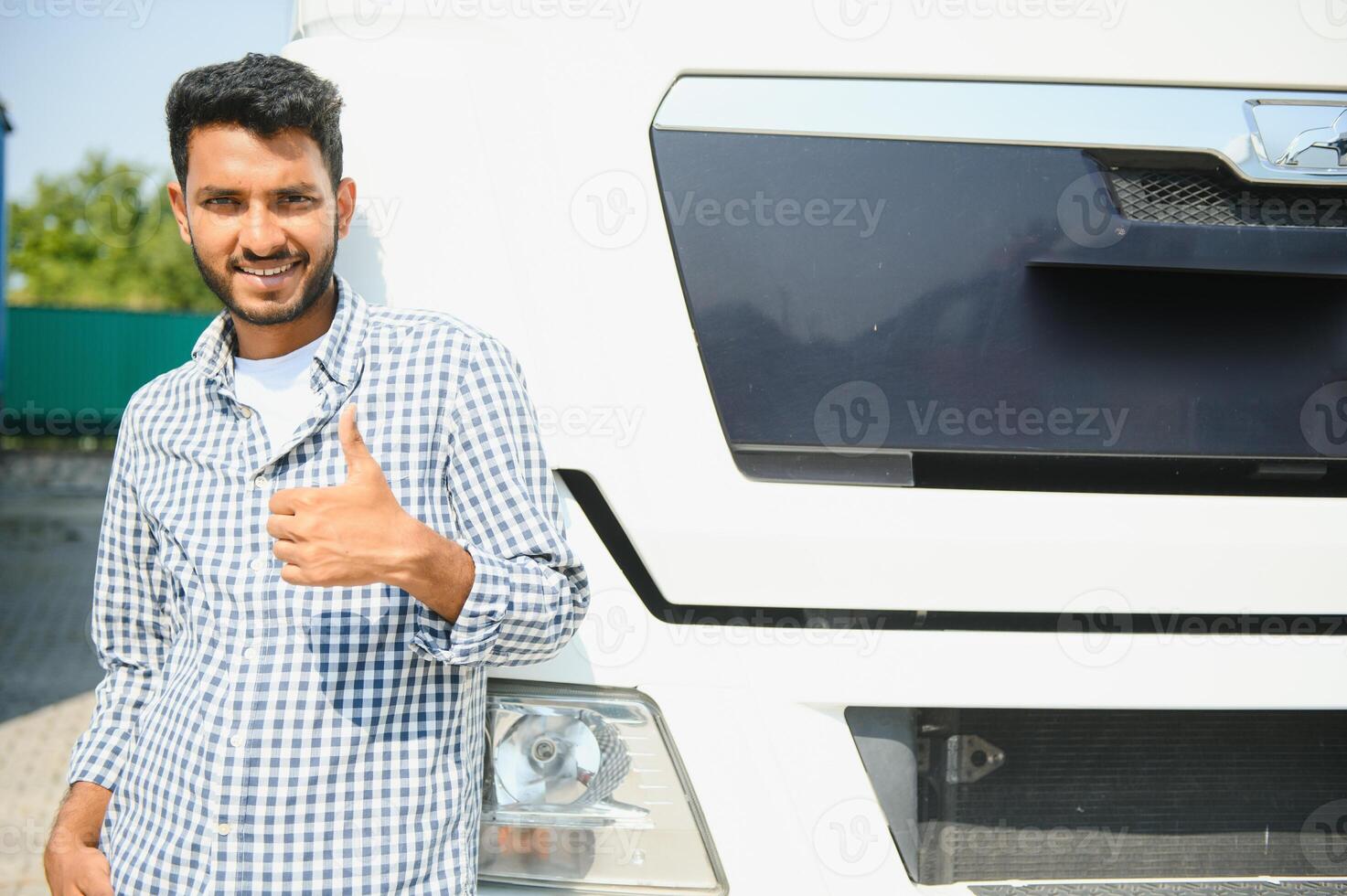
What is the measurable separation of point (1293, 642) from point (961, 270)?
29.3 inches

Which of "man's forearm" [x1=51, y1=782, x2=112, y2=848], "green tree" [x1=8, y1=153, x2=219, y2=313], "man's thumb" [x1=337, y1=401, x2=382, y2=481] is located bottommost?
"man's forearm" [x1=51, y1=782, x2=112, y2=848]

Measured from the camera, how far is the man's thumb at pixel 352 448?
4.61ft

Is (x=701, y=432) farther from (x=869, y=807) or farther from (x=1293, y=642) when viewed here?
(x=1293, y=642)

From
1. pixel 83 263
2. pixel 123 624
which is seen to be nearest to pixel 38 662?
pixel 123 624

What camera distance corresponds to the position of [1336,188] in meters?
1.73
